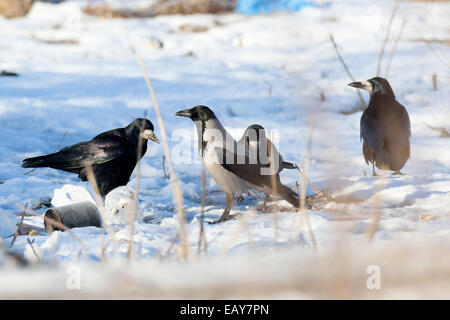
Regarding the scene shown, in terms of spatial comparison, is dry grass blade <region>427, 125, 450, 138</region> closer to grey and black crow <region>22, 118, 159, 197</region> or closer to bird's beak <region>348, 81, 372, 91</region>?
bird's beak <region>348, 81, 372, 91</region>

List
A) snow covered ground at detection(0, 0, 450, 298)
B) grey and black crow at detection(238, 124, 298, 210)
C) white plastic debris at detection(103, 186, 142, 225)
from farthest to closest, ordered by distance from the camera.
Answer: grey and black crow at detection(238, 124, 298, 210), white plastic debris at detection(103, 186, 142, 225), snow covered ground at detection(0, 0, 450, 298)

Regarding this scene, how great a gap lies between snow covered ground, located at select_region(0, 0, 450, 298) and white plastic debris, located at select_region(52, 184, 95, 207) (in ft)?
0.61

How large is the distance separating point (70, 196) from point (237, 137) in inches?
95.8

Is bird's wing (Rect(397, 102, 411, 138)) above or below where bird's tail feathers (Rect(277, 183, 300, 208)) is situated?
above

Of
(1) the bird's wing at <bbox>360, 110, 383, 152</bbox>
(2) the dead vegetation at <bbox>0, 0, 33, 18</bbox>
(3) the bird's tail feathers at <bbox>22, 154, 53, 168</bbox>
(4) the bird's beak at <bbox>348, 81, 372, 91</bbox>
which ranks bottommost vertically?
(3) the bird's tail feathers at <bbox>22, 154, 53, 168</bbox>

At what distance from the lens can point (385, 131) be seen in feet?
15.0

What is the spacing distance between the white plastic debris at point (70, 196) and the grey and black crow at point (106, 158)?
0.73 meters

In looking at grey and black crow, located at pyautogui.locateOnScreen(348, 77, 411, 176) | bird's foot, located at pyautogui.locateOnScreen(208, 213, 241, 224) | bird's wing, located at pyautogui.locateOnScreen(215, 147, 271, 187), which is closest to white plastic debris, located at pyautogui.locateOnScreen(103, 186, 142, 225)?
bird's foot, located at pyautogui.locateOnScreen(208, 213, 241, 224)

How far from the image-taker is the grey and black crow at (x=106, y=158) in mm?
4121

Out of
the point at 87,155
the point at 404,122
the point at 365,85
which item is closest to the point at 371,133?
the point at 404,122

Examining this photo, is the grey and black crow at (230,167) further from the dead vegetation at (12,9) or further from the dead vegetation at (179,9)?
the dead vegetation at (12,9)

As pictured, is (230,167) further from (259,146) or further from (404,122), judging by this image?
(404,122)

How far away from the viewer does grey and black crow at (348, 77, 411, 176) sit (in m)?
4.49

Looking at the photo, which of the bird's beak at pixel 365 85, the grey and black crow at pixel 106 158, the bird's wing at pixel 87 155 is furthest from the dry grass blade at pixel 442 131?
the bird's wing at pixel 87 155
